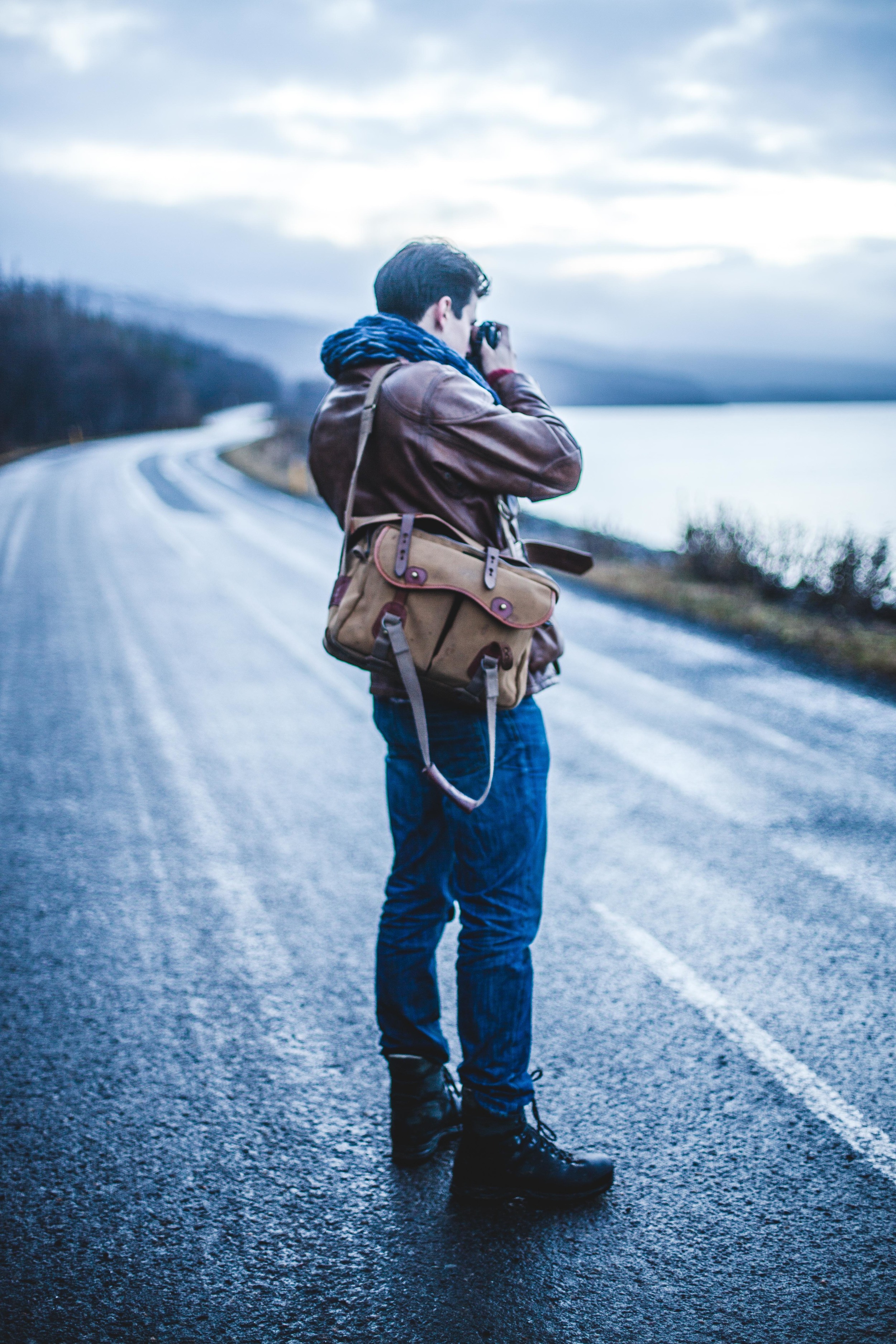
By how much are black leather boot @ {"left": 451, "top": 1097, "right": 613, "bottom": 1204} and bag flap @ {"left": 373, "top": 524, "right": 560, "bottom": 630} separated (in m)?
1.21

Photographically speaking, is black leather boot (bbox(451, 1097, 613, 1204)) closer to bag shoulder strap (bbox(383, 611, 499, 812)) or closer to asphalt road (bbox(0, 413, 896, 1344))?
asphalt road (bbox(0, 413, 896, 1344))

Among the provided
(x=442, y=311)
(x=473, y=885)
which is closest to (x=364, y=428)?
(x=442, y=311)

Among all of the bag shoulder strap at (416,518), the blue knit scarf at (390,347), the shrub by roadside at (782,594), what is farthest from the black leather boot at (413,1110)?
the shrub by roadside at (782,594)

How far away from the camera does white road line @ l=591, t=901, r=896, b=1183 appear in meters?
2.47

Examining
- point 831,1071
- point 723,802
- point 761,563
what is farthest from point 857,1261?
point 761,563

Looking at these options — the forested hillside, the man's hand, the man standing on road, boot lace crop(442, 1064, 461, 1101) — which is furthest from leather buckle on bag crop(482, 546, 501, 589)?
the forested hillside

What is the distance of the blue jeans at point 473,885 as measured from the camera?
220cm

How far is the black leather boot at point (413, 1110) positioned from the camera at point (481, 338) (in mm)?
1761

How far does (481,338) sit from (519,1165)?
1992mm

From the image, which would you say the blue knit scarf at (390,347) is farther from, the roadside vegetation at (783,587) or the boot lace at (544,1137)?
the roadside vegetation at (783,587)

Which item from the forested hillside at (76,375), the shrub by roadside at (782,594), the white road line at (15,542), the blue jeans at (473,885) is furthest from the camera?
the forested hillside at (76,375)

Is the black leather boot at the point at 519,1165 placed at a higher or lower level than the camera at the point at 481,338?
lower

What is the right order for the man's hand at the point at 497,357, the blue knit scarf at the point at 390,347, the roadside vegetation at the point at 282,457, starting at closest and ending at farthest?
the blue knit scarf at the point at 390,347 < the man's hand at the point at 497,357 < the roadside vegetation at the point at 282,457

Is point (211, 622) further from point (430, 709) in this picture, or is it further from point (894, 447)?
point (894, 447)
